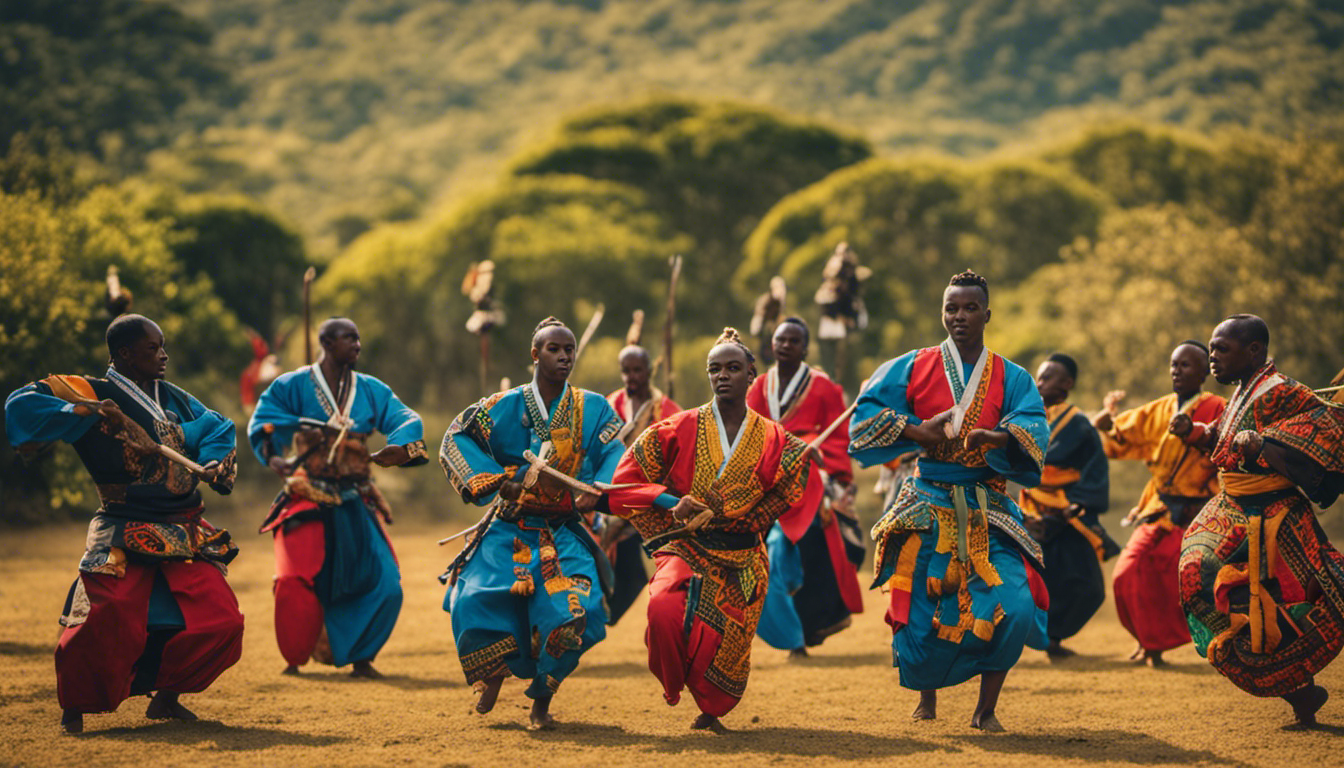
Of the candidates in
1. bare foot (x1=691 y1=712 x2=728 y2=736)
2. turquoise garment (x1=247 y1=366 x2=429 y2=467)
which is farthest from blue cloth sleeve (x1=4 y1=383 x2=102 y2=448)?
bare foot (x1=691 y1=712 x2=728 y2=736)

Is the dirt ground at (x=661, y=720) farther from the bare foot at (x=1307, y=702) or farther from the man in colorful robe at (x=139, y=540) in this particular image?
the man in colorful robe at (x=139, y=540)

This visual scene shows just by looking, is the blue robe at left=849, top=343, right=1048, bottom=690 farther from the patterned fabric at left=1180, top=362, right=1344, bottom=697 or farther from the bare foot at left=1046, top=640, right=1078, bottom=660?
the bare foot at left=1046, top=640, right=1078, bottom=660

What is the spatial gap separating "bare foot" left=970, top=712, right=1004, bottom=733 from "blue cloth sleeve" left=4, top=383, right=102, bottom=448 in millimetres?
4661

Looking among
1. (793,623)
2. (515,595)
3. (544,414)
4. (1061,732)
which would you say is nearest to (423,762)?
(515,595)

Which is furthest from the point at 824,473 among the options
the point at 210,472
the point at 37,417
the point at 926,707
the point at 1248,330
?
the point at 37,417

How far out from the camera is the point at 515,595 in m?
7.21

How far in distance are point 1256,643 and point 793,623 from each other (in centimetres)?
349

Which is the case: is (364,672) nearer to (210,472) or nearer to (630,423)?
(630,423)

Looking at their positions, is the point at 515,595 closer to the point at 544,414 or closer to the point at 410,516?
the point at 544,414

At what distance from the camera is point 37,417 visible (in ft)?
22.0

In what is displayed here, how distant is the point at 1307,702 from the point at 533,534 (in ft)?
Answer: 13.1

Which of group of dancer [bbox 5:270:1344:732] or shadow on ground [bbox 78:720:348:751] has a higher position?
group of dancer [bbox 5:270:1344:732]

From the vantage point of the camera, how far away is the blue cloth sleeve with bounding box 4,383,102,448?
6.71 metres

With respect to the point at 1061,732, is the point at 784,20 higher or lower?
higher
